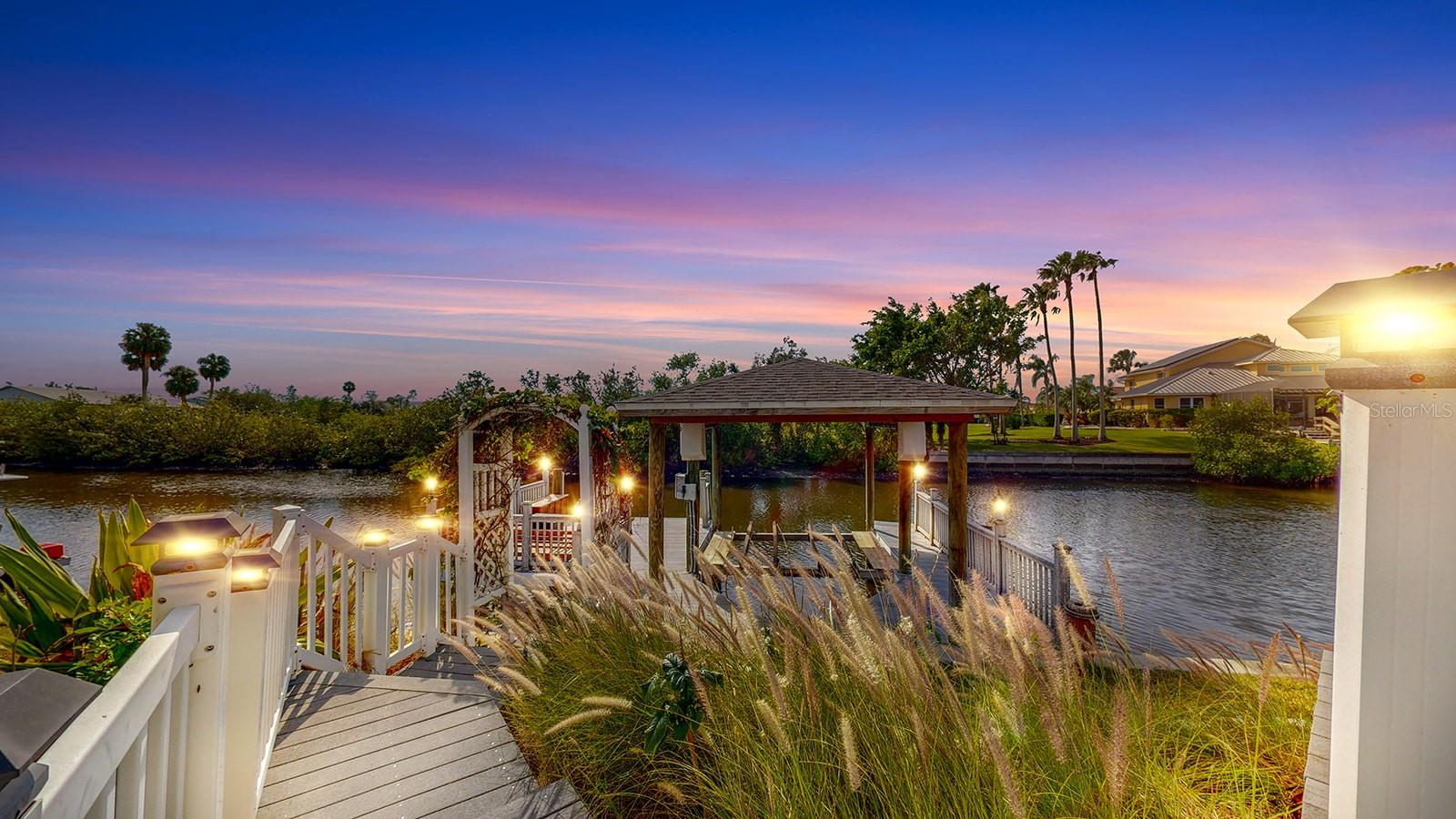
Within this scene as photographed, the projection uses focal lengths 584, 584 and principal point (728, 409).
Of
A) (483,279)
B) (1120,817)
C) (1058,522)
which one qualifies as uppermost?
(483,279)

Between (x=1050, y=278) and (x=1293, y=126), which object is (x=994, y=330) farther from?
(x=1293, y=126)

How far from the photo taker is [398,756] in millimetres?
2922

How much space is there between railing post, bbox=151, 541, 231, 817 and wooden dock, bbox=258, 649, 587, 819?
0.91 meters

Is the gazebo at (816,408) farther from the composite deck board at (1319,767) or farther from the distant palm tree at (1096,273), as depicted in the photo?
the distant palm tree at (1096,273)

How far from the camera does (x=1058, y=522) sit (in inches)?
Answer: 685

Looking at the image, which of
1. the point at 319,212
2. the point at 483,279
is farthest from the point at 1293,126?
the point at 319,212

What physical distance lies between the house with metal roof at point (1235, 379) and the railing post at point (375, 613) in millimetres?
41597

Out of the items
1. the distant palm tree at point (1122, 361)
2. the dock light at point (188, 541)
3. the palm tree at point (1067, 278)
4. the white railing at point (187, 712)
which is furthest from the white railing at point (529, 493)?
the distant palm tree at point (1122, 361)

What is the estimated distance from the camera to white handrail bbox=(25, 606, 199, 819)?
2.97 ft

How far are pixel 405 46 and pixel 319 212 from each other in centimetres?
486

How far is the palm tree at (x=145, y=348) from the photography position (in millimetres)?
50250

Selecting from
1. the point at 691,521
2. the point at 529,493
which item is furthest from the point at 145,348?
the point at 691,521

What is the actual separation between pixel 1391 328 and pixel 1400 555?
26.6 inches

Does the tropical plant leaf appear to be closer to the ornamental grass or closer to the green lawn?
the ornamental grass
